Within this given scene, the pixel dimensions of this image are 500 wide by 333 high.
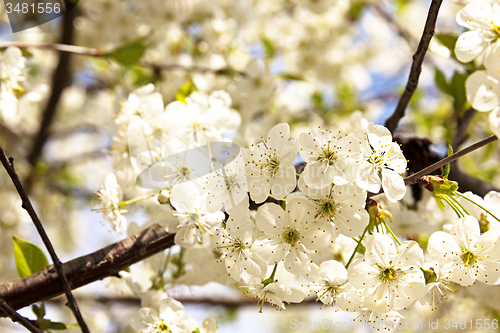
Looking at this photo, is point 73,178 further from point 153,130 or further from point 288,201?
point 288,201

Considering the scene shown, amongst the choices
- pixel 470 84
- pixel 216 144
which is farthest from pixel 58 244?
pixel 470 84

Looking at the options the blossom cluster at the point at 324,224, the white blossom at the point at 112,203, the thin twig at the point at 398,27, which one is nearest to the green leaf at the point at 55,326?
the white blossom at the point at 112,203

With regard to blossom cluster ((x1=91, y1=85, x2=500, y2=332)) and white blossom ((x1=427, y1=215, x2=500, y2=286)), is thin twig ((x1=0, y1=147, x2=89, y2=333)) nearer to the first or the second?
blossom cluster ((x1=91, y1=85, x2=500, y2=332))

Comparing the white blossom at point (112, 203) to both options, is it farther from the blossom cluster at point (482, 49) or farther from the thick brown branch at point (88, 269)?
the blossom cluster at point (482, 49)

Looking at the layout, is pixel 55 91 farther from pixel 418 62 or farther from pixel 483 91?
pixel 483 91

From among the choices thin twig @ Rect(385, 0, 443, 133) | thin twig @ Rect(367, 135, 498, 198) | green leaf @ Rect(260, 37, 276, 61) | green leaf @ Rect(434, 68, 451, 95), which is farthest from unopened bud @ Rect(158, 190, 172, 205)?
green leaf @ Rect(260, 37, 276, 61)

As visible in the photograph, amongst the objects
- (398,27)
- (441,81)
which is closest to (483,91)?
(441,81)
